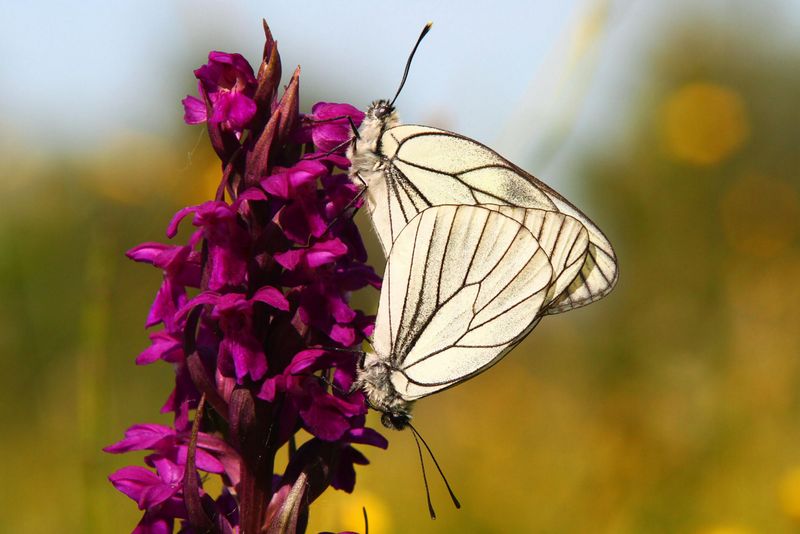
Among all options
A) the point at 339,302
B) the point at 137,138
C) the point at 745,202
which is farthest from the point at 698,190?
the point at 339,302

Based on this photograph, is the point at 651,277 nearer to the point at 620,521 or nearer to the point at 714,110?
the point at 714,110

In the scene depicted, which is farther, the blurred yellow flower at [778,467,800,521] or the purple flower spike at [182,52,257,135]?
the blurred yellow flower at [778,467,800,521]

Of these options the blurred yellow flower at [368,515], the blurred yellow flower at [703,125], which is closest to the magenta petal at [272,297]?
the blurred yellow flower at [368,515]

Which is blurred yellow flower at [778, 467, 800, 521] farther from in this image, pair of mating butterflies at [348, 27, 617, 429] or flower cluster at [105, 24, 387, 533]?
flower cluster at [105, 24, 387, 533]

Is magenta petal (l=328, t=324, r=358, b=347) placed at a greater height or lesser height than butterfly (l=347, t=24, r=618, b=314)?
lesser

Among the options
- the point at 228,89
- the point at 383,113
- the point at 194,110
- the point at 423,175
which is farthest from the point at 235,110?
the point at 423,175

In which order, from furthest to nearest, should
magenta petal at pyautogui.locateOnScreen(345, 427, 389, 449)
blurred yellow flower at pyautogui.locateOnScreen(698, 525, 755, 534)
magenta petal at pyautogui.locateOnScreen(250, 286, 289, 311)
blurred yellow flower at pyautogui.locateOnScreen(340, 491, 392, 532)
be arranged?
blurred yellow flower at pyautogui.locateOnScreen(698, 525, 755, 534), blurred yellow flower at pyautogui.locateOnScreen(340, 491, 392, 532), magenta petal at pyautogui.locateOnScreen(345, 427, 389, 449), magenta petal at pyautogui.locateOnScreen(250, 286, 289, 311)

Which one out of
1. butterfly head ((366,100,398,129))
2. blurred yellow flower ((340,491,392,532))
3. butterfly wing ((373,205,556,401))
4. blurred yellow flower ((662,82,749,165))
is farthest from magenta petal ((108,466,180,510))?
blurred yellow flower ((662,82,749,165))
